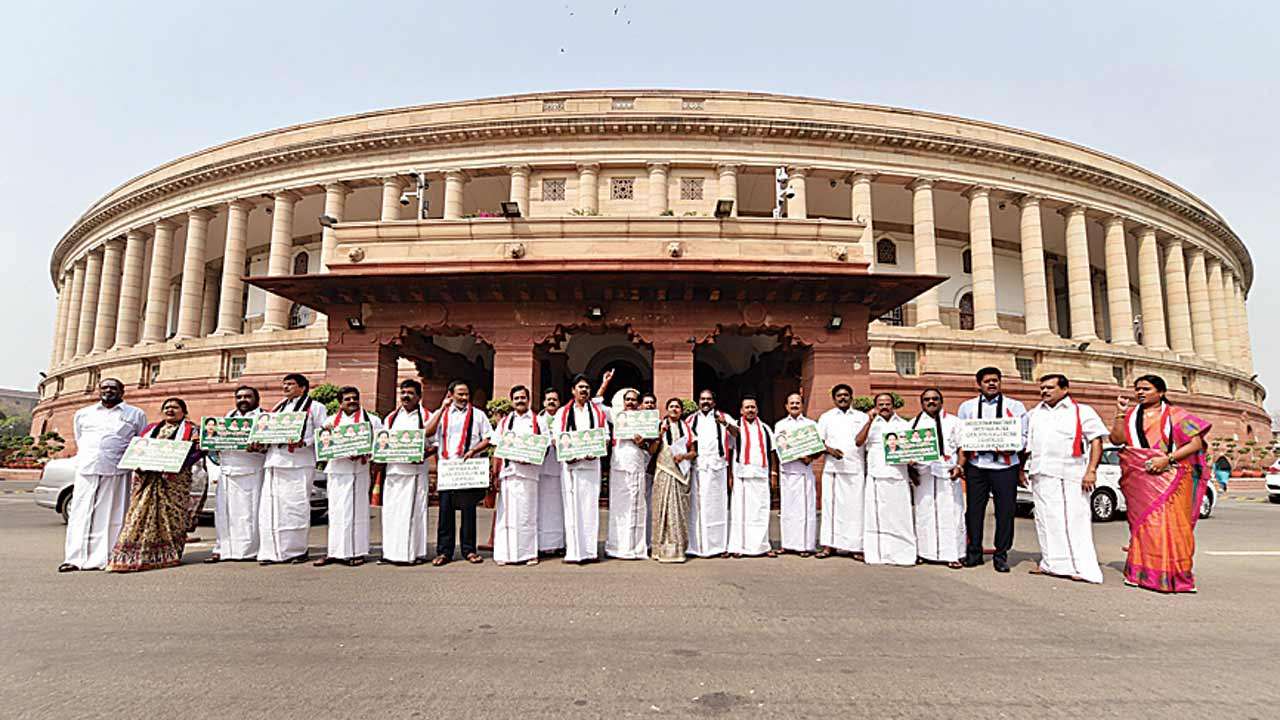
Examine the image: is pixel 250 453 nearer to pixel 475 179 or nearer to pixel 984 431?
pixel 984 431

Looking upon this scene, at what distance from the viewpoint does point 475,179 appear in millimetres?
31156

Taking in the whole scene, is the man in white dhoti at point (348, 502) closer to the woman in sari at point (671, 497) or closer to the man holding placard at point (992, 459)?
the woman in sari at point (671, 497)

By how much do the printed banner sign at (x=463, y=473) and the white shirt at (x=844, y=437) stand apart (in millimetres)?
3945

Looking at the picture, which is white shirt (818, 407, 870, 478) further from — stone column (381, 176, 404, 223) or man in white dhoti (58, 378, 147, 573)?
stone column (381, 176, 404, 223)

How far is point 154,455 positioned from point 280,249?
28.3 metres

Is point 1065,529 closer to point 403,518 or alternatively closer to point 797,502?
point 797,502

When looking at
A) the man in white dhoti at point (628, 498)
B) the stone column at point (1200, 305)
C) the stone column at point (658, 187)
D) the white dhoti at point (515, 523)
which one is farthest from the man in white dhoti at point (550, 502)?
the stone column at point (1200, 305)

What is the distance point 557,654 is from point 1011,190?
33.6 meters

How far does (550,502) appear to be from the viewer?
25.8 feet

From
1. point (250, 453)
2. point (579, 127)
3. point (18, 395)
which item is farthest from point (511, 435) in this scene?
point (18, 395)

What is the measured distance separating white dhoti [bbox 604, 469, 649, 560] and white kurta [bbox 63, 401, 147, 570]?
17.2 ft

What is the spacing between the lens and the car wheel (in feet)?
41.5

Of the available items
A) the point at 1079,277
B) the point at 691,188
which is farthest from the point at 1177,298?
the point at 691,188

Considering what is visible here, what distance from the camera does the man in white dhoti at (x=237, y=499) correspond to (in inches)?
286
